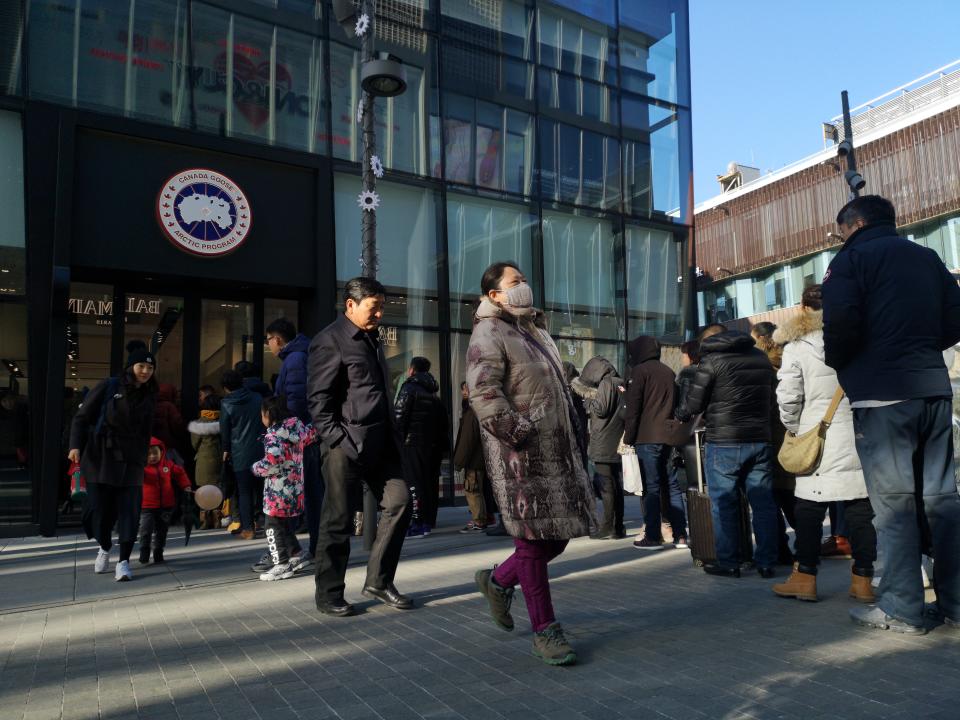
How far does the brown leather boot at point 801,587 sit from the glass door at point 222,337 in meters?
9.02

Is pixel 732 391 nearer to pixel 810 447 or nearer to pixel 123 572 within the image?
pixel 810 447

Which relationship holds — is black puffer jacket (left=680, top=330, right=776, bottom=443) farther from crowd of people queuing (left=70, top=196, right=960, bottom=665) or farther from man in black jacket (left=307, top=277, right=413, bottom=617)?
man in black jacket (left=307, top=277, right=413, bottom=617)

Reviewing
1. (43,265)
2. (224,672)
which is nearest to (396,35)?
(43,265)

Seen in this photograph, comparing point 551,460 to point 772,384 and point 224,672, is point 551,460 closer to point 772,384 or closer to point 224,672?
point 224,672

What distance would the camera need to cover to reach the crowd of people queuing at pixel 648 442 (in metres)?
3.66

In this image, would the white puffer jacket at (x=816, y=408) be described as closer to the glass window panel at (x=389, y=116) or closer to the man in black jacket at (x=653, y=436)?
the man in black jacket at (x=653, y=436)

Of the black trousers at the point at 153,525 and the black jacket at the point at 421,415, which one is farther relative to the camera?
the black jacket at the point at 421,415

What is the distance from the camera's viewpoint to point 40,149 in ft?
32.4

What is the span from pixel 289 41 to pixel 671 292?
8.97 m

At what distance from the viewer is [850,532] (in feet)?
15.2

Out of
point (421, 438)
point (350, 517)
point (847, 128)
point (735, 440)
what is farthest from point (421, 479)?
point (847, 128)

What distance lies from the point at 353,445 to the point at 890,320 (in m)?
3.05

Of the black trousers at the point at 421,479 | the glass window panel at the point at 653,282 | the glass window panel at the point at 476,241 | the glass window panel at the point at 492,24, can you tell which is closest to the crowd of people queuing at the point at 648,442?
the black trousers at the point at 421,479

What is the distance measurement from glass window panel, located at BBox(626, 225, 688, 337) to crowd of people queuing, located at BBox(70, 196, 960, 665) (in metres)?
8.13
